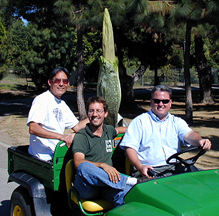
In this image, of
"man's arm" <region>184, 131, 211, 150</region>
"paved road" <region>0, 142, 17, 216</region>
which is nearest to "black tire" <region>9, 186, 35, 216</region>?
"paved road" <region>0, 142, 17, 216</region>

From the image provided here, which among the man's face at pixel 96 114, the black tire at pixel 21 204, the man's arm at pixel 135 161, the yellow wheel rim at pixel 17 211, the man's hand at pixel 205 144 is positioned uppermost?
the man's face at pixel 96 114

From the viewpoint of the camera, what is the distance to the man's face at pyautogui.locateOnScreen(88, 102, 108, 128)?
3.30 metres

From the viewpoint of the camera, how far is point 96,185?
A: 2.82 metres

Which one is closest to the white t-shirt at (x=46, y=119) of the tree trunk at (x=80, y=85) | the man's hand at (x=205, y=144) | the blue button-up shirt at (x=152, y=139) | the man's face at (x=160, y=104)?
the blue button-up shirt at (x=152, y=139)

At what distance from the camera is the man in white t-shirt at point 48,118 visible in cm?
354

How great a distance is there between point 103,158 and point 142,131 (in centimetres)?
49

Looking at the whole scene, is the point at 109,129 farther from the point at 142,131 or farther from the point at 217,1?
the point at 217,1

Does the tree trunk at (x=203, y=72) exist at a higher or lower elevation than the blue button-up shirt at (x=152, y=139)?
higher

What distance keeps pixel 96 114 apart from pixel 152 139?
63 centimetres

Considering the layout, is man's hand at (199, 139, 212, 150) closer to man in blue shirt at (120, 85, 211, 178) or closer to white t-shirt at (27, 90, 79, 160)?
man in blue shirt at (120, 85, 211, 178)

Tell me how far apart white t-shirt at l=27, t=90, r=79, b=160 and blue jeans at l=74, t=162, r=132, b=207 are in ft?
3.07

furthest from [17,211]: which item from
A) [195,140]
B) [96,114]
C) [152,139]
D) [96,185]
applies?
[195,140]

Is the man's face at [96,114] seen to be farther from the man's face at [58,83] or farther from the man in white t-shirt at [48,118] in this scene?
the man's face at [58,83]

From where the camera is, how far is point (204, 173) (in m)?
2.71
